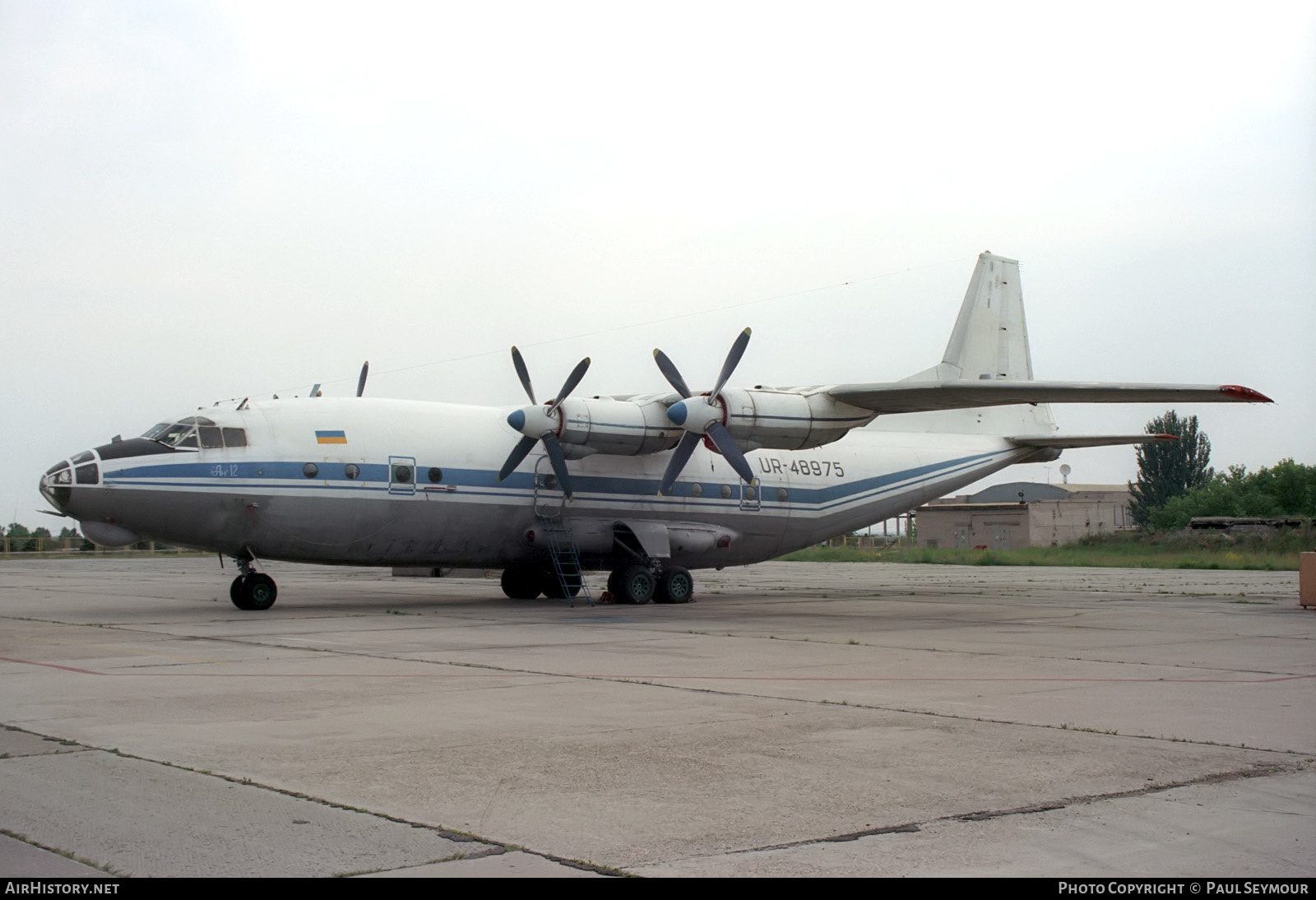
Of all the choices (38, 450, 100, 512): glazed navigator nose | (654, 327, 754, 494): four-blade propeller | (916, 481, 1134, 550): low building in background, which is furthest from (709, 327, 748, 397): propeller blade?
(916, 481, 1134, 550): low building in background

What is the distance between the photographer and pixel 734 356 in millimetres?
24078

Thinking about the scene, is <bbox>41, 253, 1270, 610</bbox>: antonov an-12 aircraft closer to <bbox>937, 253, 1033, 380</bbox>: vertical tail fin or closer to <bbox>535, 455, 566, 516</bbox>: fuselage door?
<bbox>535, 455, 566, 516</bbox>: fuselage door

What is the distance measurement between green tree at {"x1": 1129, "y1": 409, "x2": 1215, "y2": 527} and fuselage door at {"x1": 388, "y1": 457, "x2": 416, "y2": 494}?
102m

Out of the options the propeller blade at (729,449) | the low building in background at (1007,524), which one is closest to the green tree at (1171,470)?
the low building in background at (1007,524)

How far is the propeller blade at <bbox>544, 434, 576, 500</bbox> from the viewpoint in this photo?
23.5 metres

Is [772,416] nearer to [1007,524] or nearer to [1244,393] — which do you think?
[1244,393]

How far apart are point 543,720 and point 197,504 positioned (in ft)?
45.4

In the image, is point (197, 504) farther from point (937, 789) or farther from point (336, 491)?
point (937, 789)

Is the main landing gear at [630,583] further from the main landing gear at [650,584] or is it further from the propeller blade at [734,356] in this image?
the propeller blade at [734,356]

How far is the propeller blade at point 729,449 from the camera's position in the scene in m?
23.1

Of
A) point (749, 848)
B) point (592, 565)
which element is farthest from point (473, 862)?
point (592, 565)

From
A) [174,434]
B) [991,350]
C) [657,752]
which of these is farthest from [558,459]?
[657,752]

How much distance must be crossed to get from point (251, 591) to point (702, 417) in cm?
913

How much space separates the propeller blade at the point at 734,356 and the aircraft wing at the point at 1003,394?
1.88 meters
